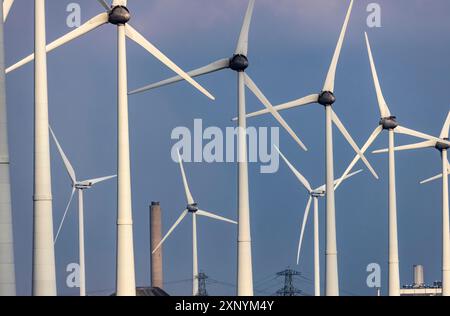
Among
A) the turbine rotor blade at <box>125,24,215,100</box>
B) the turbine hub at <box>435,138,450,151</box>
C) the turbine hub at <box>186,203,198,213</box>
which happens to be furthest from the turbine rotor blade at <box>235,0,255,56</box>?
the turbine hub at <box>186,203,198,213</box>

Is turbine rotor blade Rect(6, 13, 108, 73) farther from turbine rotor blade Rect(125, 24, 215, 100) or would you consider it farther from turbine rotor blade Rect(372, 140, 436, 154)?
turbine rotor blade Rect(372, 140, 436, 154)

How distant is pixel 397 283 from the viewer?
106938 millimetres

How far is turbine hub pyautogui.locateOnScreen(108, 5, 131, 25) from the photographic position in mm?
73938

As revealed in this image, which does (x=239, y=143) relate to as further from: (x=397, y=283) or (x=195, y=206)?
(x=195, y=206)

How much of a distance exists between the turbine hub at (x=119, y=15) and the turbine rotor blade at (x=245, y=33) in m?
17.2

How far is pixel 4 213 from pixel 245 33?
4558 cm

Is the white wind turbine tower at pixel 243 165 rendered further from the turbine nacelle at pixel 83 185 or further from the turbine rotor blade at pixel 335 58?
the turbine nacelle at pixel 83 185

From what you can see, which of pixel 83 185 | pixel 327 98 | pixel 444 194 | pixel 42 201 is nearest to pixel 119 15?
pixel 42 201

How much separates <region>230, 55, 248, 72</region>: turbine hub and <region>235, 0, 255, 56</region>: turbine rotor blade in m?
0.54

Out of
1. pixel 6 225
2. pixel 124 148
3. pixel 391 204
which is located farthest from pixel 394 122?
pixel 6 225

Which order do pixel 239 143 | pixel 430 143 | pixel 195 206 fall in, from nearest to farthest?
Result: pixel 239 143 → pixel 430 143 → pixel 195 206
